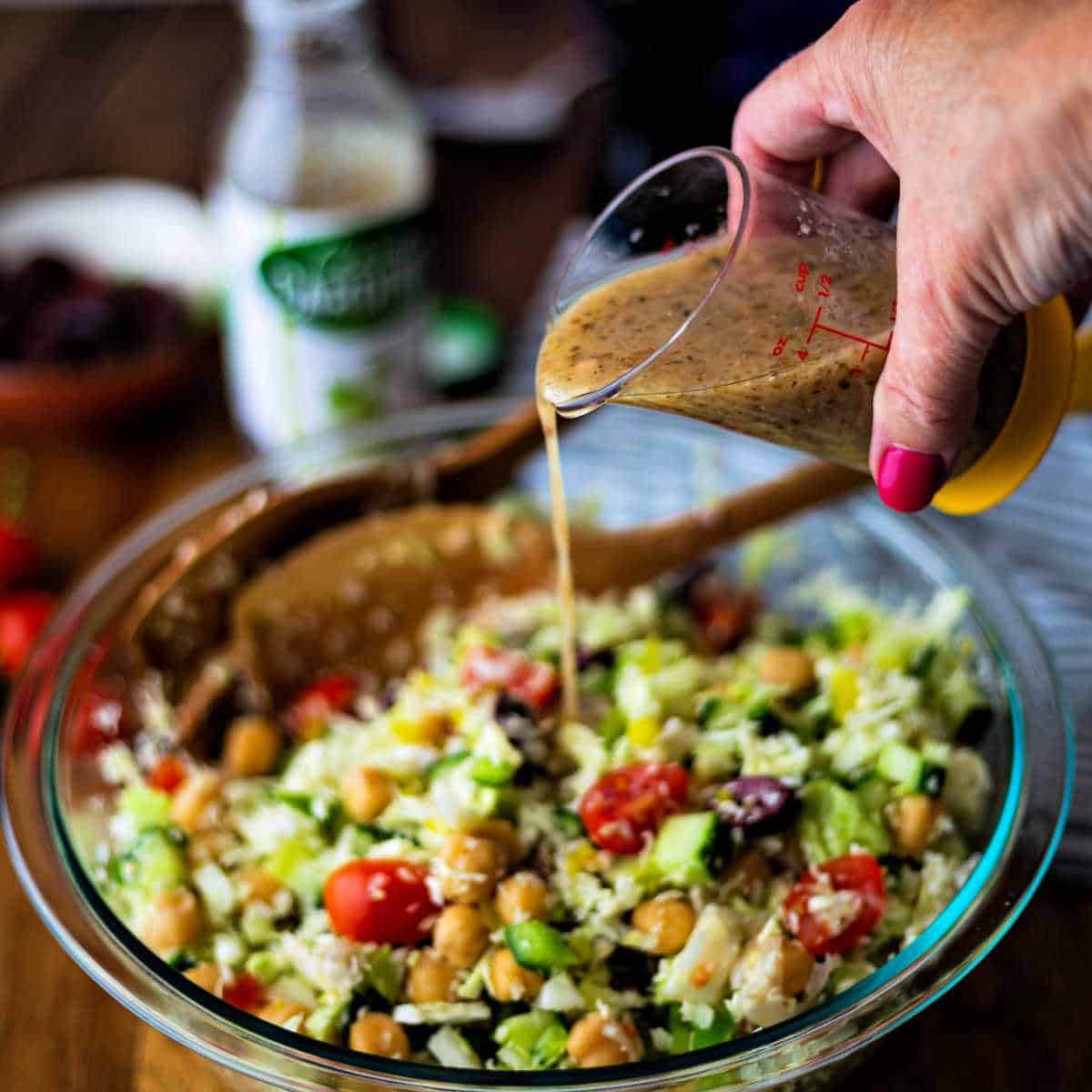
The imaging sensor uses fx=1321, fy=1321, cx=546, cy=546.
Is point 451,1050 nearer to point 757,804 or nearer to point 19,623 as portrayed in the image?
point 757,804

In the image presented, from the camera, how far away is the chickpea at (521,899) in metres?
1.92

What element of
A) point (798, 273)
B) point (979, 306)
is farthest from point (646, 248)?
point (979, 306)

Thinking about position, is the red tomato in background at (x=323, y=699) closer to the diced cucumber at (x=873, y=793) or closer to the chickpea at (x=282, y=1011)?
the chickpea at (x=282, y=1011)

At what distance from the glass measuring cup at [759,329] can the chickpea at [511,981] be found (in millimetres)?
797

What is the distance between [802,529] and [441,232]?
185 centimetres

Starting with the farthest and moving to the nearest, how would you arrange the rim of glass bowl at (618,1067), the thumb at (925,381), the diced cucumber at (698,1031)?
1. the diced cucumber at (698,1031)
2. the rim of glass bowl at (618,1067)
3. the thumb at (925,381)

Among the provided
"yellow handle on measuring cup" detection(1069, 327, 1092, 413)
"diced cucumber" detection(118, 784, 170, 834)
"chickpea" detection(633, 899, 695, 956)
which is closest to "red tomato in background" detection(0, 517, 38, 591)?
"diced cucumber" detection(118, 784, 170, 834)

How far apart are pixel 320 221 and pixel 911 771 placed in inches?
67.6

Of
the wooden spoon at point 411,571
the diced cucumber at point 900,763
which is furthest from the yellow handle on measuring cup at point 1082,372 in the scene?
the diced cucumber at point 900,763

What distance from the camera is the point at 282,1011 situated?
1.86m

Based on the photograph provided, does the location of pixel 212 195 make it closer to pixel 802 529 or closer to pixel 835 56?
pixel 802 529

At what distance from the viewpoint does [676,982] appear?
1.83 meters

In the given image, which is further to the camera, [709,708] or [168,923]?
[709,708]

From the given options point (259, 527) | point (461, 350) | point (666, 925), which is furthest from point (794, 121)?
point (461, 350)
